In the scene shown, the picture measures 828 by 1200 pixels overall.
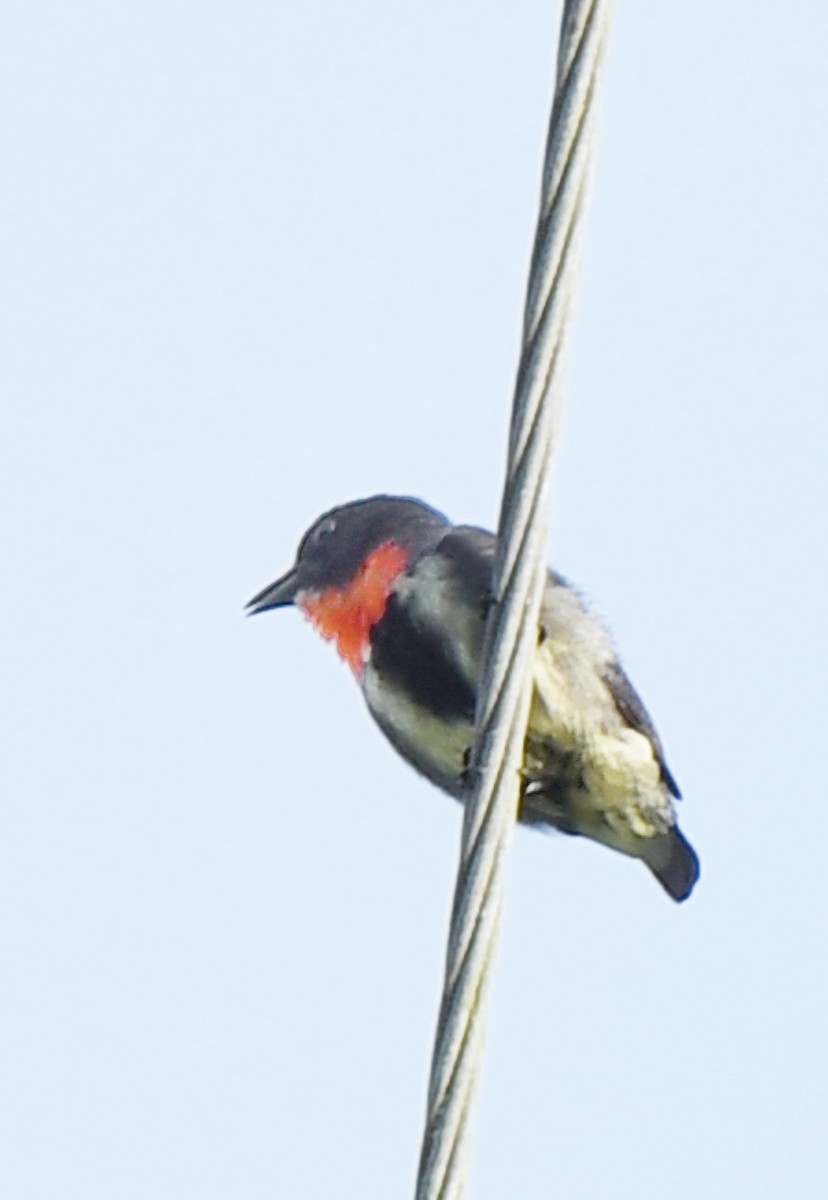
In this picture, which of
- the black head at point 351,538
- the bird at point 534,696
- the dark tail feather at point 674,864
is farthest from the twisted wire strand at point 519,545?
the dark tail feather at point 674,864

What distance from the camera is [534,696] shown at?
5574mm

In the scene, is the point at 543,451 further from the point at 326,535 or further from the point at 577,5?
the point at 326,535

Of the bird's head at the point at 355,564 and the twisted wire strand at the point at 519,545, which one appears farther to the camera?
the bird's head at the point at 355,564

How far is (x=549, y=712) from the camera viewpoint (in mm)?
5605

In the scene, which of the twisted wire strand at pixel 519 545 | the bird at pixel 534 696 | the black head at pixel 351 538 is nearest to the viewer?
the twisted wire strand at pixel 519 545

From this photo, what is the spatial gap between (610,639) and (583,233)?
3024mm

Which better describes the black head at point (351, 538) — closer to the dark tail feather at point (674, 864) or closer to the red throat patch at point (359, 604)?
the red throat patch at point (359, 604)

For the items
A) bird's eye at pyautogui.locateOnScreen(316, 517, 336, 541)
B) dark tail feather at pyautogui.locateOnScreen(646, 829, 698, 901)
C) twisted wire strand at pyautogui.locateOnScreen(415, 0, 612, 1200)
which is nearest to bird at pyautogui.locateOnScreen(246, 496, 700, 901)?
dark tail feather at pyautogui.locateOnScreen(646, 829, 698, 901)

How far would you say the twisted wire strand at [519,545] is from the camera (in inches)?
118

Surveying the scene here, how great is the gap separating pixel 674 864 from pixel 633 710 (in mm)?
554

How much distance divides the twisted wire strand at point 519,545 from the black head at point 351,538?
3.00 m

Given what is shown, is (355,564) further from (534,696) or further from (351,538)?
(534,696)

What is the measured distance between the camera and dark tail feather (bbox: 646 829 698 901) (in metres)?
6.17

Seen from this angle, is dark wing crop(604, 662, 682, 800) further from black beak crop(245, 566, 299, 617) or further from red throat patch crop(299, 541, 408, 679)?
black beak crop(245, 566, 299, 617)
